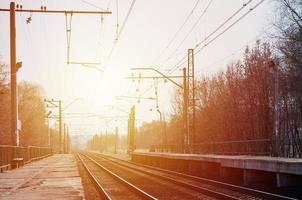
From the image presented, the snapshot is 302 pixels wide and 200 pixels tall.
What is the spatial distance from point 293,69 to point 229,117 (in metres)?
16.6

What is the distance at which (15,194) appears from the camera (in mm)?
19312

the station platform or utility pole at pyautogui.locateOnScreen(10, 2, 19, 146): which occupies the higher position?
utility pole at pyautogui.locateOnScreen(10, 2, 19, 146)

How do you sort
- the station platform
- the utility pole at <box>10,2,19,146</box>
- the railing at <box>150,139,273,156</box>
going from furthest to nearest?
the utility pole at <box>10,2,19,146</box>
the railing at <box>150,139,273,156</box>
the station platform

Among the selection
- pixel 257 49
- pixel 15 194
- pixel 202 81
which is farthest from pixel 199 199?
pixel 202 81

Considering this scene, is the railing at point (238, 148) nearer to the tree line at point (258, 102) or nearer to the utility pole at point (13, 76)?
the tree line at point (258, 102)

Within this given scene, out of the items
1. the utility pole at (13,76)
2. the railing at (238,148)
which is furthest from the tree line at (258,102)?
the utility pole at (13,76)

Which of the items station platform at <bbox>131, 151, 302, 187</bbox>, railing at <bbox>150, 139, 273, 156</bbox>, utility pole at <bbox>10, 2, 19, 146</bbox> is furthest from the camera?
utility pole at <bbox>10, 2, 19, 146</bbox>

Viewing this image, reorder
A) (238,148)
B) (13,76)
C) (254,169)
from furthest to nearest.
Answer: (238,148), (13,76), (254,169)

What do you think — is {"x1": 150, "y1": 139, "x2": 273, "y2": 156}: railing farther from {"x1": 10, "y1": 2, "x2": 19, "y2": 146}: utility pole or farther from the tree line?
{"x1": 10, "y1": 2, "x2": 19, "y2": 146}: utility pole

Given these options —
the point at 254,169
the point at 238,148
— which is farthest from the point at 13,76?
the point at 254,169

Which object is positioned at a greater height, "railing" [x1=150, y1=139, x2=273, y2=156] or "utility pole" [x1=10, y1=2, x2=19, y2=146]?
"utility pole" [x1=10, y1=2, x2=19, y2=146]

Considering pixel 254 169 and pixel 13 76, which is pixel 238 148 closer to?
pixel 13 76

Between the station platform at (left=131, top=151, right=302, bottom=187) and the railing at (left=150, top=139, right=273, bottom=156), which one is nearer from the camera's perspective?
the station platform at (left=131, top=151, right=302, bottom=187)

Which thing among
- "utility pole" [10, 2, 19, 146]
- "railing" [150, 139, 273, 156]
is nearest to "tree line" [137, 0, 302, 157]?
"railing" [150, 139, 273, 156]
